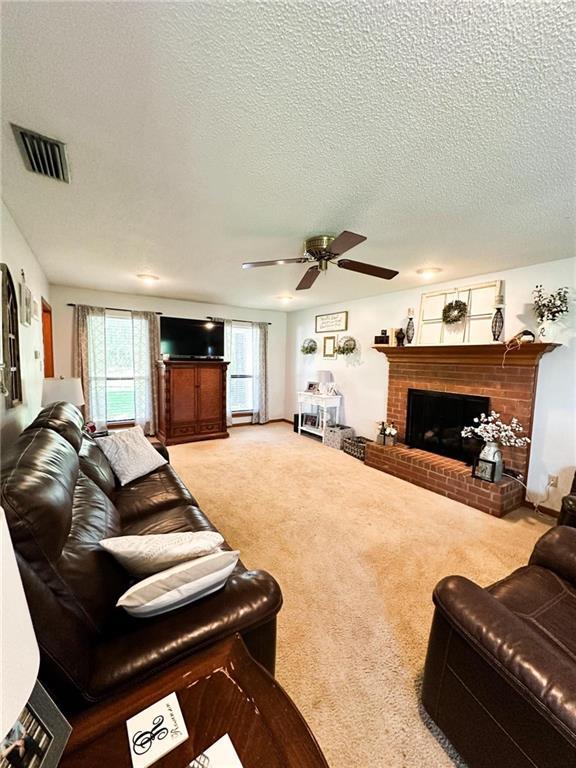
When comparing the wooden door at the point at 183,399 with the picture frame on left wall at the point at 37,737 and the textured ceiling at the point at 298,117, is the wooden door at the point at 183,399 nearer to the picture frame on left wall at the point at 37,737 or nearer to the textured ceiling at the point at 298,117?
the textured ceiling at the point at 298,117

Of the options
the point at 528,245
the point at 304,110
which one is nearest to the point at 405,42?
the point at 304,110

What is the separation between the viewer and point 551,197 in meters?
1.78

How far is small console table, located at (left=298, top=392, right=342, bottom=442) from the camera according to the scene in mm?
5158

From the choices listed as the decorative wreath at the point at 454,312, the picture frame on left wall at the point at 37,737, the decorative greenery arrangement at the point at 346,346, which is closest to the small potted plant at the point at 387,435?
the decorative greenery arrangement at the point at 346,346

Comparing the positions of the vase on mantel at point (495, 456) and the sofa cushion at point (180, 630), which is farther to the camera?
the vase on mantel at point (495, 456)

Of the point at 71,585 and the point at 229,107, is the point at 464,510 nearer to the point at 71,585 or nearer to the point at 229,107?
the point at 71,585

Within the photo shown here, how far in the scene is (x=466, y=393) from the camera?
3494 millimetres

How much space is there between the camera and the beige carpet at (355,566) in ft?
4.08

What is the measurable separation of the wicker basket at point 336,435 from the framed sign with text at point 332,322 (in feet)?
5.38

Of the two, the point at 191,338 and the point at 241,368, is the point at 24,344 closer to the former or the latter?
the point at 191,338

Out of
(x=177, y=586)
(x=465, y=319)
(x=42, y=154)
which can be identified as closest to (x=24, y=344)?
(x=42, y=154)

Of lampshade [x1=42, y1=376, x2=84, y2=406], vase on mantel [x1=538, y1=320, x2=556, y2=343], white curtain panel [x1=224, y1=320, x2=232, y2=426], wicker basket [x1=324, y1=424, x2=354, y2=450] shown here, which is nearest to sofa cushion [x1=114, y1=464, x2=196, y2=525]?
lampshade [x1=42, y1=376, x2=84, y2=406]

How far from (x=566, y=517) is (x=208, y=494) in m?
2.88

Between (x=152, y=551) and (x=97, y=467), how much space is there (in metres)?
1.22
